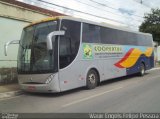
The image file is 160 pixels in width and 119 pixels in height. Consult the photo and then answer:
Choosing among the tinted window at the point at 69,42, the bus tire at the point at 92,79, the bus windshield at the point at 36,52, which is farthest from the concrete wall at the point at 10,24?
the tinted window at the point at 69,42

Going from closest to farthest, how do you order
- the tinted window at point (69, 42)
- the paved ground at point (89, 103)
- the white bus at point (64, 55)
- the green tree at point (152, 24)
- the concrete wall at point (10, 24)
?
1. the paved ground at point (89, 103)
2. the white bus at point (64, 55)
3. the tinted window at point (69, 42)
4. the concrete wall at point (10, 24)
5. the green tree at point (152, 24)

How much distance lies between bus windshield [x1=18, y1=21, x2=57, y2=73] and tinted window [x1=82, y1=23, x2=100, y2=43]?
1920mm

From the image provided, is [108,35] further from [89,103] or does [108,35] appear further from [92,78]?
[89,103]

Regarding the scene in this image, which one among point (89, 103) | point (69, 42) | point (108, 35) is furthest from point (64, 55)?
point (108, 35)

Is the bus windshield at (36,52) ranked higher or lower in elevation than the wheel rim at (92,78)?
higher

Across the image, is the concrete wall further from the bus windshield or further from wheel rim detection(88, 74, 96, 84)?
wheel rim detection(88, 74, 96, 84)

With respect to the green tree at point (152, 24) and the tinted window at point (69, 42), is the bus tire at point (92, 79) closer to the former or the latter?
the tinted window at point (69, 42)

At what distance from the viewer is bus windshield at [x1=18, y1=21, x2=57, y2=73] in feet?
34.8

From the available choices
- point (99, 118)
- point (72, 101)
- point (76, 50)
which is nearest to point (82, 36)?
point (76, 50)

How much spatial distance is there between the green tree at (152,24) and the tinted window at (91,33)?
27.4 metres

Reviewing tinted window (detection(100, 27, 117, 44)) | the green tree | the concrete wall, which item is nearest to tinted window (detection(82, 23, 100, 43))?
tinted window (detection(100, 27, 117, 44))

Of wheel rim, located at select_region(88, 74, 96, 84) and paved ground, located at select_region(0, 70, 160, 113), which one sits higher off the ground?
wheel rim, located at select_region(88, 74, 96, 84)

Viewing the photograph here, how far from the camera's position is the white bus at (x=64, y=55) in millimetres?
10578

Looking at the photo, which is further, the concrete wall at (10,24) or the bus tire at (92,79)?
the concrete wall at (10,24)
